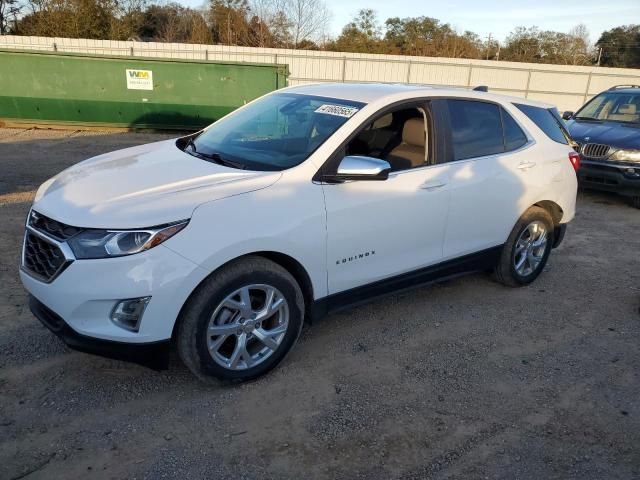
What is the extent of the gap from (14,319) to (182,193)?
1844 mm

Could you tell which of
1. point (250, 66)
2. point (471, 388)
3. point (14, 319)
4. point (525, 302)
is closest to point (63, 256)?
point (14, 319)

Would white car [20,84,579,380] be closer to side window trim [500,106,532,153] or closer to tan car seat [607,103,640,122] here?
side window trim [500,106,532,153]

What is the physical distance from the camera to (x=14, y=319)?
3713 mm

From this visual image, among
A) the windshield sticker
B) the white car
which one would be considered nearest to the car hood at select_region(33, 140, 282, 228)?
the white car

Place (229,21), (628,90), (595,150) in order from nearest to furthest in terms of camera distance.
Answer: (595,150)
(628,90)
(229,21)

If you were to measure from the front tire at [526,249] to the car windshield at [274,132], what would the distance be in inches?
76.5

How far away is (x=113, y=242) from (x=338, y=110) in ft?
5.76

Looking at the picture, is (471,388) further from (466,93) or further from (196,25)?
(196,25)

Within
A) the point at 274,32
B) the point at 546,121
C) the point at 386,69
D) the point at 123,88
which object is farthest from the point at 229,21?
the point at 546,121

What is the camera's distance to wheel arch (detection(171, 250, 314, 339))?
2.77 metres

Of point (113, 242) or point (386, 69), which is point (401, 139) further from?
point (386, 69)

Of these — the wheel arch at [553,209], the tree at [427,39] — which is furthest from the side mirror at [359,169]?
the tree at [427,39]

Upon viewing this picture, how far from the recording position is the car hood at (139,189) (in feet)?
8.79

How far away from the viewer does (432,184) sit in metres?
3.70
